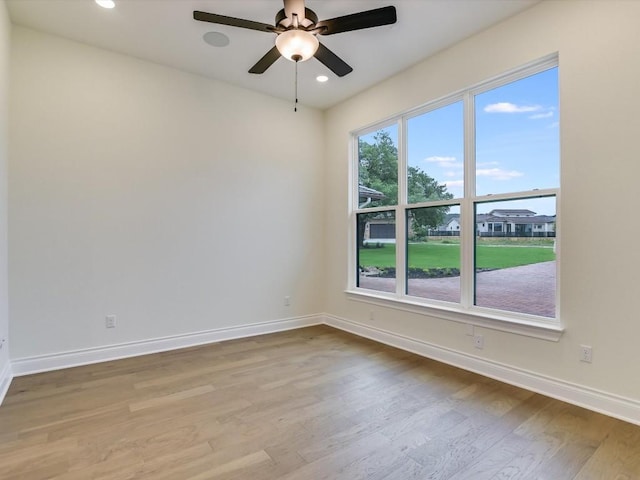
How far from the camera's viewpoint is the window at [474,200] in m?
2.92

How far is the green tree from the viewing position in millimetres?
3784

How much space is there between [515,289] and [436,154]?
1.64 meters

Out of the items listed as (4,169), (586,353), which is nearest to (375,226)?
(586,353)

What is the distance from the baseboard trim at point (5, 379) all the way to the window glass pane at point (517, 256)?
4108 mm

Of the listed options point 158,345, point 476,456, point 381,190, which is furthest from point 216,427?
point 381,190

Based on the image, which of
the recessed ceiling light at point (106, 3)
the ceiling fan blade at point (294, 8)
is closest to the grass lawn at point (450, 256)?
the ceiling fan blade at point (294, 8)

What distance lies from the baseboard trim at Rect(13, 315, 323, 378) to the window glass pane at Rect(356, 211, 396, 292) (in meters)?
1.16

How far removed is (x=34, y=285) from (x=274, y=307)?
8.35 ft

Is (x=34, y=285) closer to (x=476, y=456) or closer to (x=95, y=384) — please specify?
(x=95, y=384)

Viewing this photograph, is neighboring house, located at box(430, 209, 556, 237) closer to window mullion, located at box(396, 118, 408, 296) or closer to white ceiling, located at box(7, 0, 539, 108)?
window mullion, located at box(396, 118, 408, 296)

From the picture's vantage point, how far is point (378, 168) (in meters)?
4.47

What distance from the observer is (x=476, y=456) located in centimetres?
196

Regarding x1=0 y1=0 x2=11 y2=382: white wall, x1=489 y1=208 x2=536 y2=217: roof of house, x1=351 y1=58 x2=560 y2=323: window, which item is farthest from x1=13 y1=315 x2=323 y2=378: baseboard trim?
x1=489 y1=208 x2=536 y2=217: roof of house

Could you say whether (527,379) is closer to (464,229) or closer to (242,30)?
(464,229)
